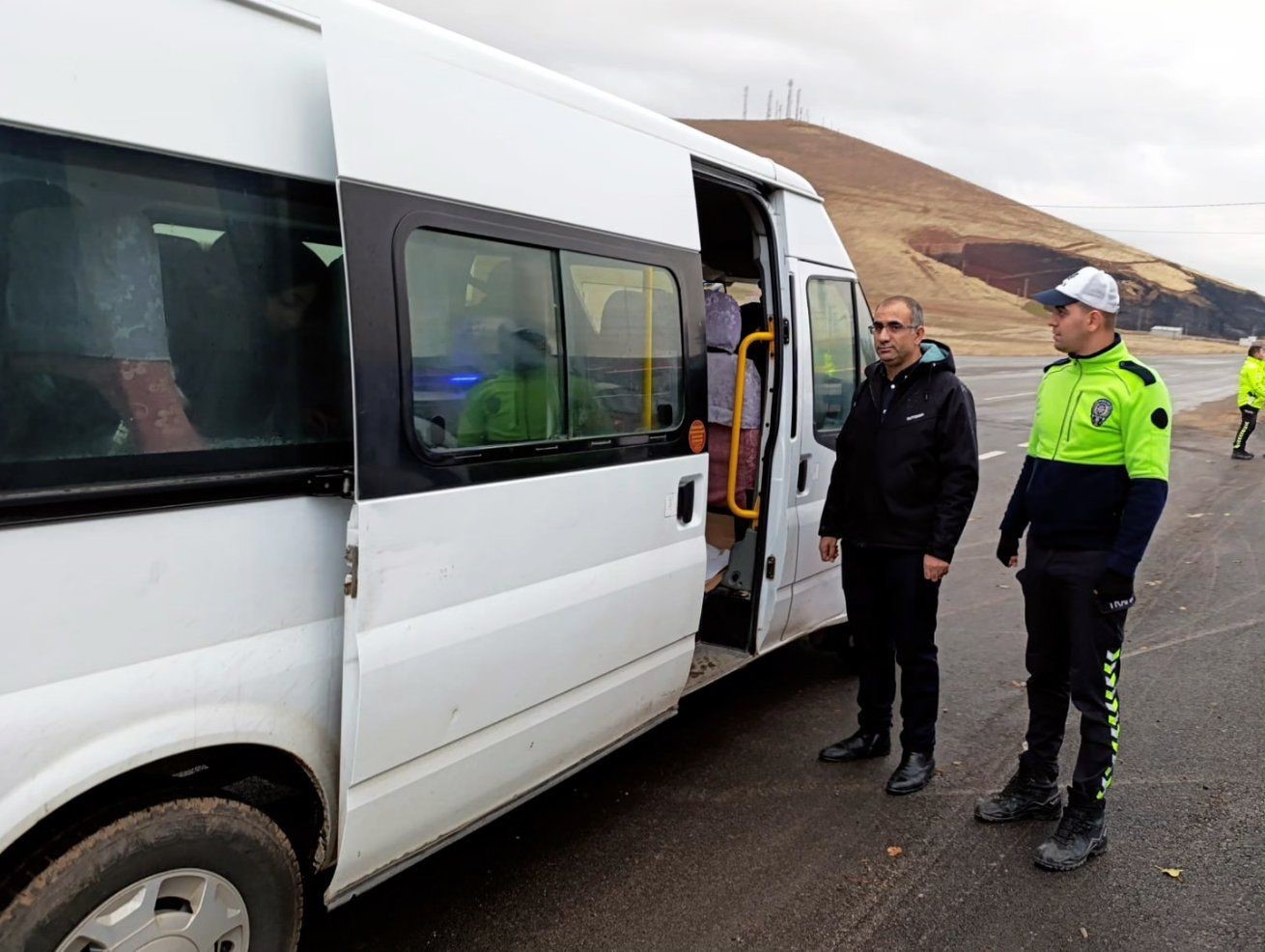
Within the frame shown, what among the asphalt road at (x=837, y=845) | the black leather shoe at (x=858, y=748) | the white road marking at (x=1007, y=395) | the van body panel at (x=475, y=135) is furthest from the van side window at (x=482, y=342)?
the white road marking at (x=1007, y=395)

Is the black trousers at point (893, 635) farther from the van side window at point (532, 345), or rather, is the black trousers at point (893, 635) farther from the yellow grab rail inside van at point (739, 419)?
the van side window at point (532, 345)

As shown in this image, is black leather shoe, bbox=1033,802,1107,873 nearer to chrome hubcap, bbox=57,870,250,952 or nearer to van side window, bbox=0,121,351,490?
chrome hubcap, bbox=57,870,250,952

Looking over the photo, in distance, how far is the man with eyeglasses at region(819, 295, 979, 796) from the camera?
347 cm

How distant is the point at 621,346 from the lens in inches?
120

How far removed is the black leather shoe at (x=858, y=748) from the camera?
12.9 ft

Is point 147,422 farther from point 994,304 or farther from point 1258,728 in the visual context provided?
point 994,304

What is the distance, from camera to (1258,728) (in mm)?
4309

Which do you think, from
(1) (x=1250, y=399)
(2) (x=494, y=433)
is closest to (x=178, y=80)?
(2) (x=494, y=433)

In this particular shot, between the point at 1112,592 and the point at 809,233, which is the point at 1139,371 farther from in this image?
the point at 809,233

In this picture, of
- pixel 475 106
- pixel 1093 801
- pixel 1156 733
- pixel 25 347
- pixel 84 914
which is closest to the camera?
pixel 25 347

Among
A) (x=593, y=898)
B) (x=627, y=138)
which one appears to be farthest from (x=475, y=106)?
(x=593, y=898)

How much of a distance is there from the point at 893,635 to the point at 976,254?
249 feet

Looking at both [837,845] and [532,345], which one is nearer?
[532,345]

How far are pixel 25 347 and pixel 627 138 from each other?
1881 millimetres
